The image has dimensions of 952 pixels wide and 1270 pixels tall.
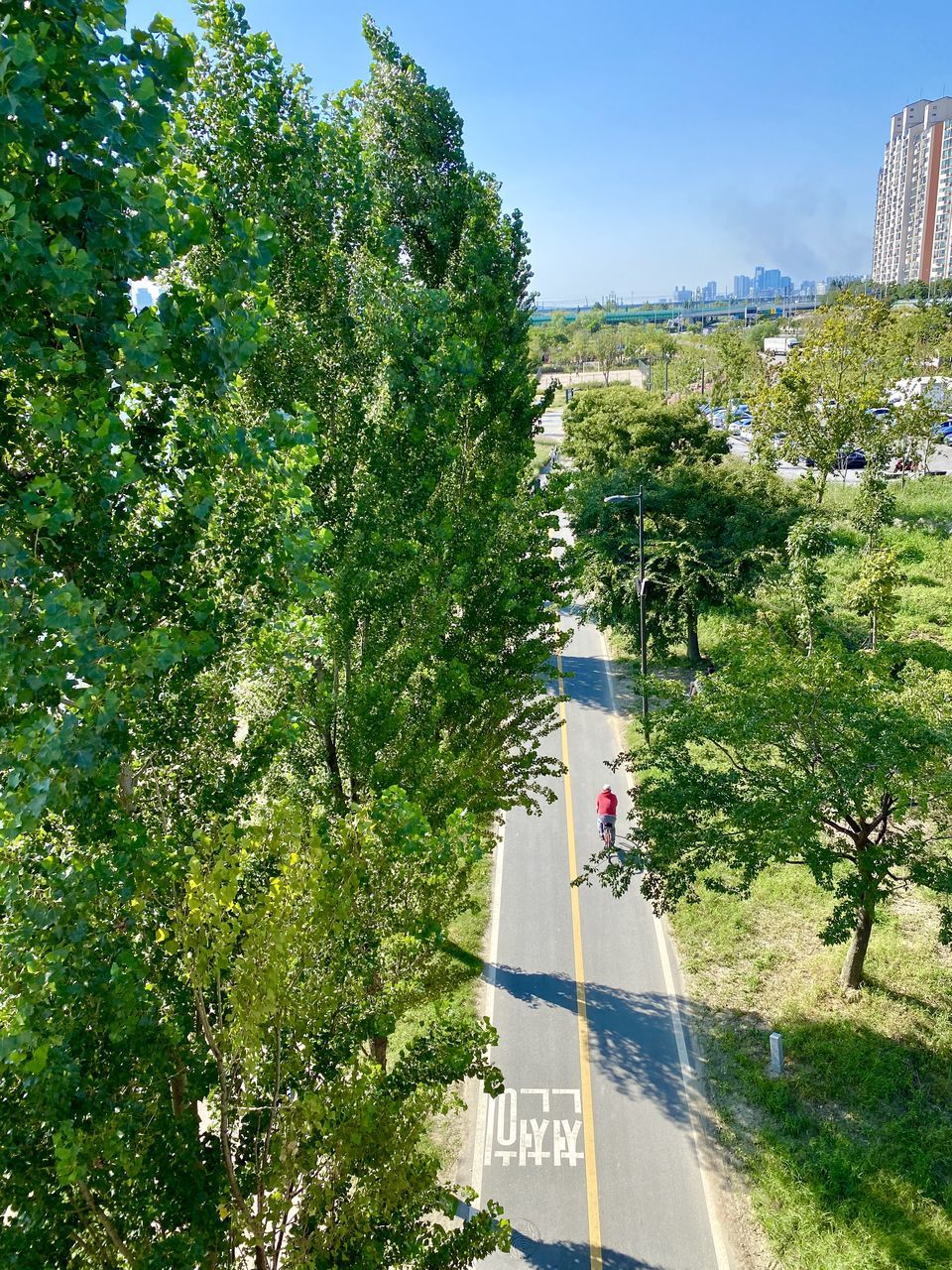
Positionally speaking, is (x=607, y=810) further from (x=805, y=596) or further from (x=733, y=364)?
(x=733, y=364)

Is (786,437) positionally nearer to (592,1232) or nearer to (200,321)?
(592,1232)

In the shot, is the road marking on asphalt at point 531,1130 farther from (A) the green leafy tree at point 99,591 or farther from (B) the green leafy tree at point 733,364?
(B) the green leafy tree at point 733,364

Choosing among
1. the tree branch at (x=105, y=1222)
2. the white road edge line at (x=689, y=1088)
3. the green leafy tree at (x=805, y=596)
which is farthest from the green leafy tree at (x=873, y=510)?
the tree branch at (x=105, y=1222)

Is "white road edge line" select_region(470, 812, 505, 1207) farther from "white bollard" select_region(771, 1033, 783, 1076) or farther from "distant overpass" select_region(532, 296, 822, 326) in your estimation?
"distant overpass" select_region(532, 296, 822, 326)

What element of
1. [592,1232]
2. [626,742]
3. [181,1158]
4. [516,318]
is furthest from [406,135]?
[592,1232]

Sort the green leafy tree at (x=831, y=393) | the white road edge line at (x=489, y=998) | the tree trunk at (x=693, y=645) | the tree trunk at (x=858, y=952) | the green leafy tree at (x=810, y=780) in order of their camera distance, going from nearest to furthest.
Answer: the green leafy tree at (x=810, y=780) < the white road edge line at (x=489, y=998) < the tree trunk at (x=858, y=952) < the tree trunk at (x=693, y=645) < the green leafy tree at (x=831, y=393)

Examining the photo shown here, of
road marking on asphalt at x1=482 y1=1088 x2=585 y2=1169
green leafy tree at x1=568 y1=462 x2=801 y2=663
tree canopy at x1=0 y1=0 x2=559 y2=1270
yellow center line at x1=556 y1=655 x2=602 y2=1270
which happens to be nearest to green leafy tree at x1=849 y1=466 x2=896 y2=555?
green leafy tree at x1=568 y1=462 x2=801 y2=663

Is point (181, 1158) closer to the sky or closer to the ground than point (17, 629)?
closer to the ground
